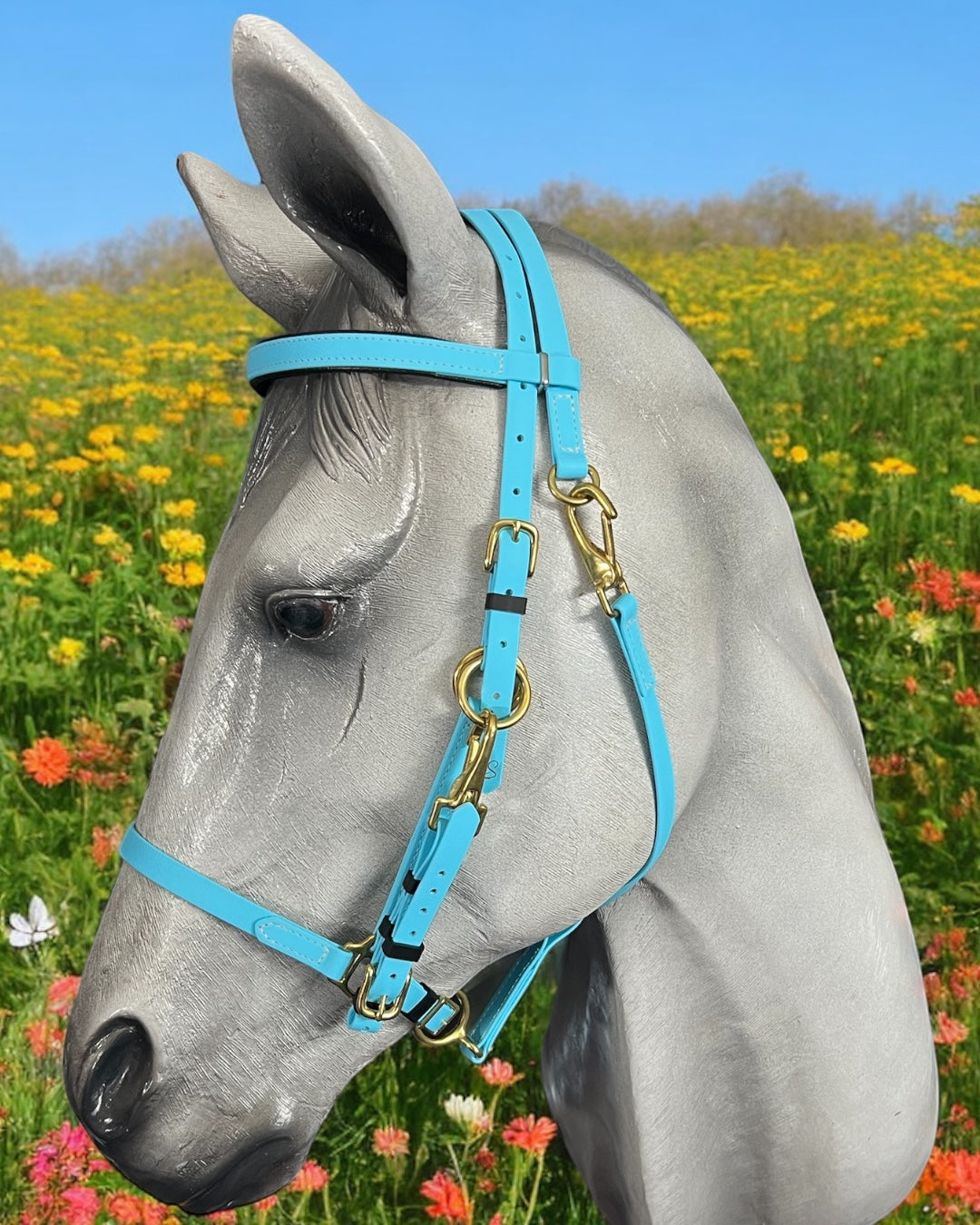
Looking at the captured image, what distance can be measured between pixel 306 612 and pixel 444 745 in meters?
0.19

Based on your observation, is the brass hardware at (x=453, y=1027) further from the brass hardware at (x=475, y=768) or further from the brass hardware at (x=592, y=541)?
the brass hardware at (x=592, y=541)

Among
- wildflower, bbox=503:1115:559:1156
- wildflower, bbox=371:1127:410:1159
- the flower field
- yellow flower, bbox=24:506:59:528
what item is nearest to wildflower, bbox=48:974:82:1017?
the flower field

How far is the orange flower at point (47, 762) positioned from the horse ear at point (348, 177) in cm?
229

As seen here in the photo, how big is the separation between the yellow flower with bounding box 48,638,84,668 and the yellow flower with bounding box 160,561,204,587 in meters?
0.34

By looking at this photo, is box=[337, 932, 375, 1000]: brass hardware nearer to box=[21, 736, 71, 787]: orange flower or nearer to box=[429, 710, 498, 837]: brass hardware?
box=[429, 710, 498, 837]: brass hardware

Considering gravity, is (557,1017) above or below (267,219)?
below

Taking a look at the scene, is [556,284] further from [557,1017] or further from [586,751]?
[557,1017]

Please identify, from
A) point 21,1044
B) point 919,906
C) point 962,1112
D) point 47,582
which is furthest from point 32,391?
point 962,1112

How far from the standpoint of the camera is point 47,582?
12.5 feet

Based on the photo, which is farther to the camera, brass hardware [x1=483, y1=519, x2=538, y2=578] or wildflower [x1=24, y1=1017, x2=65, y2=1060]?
wildflower [x1=24, y1=1017, x2=65, y2=1060]

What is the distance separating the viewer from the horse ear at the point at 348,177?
34.5 inches

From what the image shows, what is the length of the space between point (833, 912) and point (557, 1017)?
1.76 feet

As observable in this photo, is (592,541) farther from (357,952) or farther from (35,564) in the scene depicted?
(35,564)

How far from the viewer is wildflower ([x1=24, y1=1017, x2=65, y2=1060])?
86.9 inches
